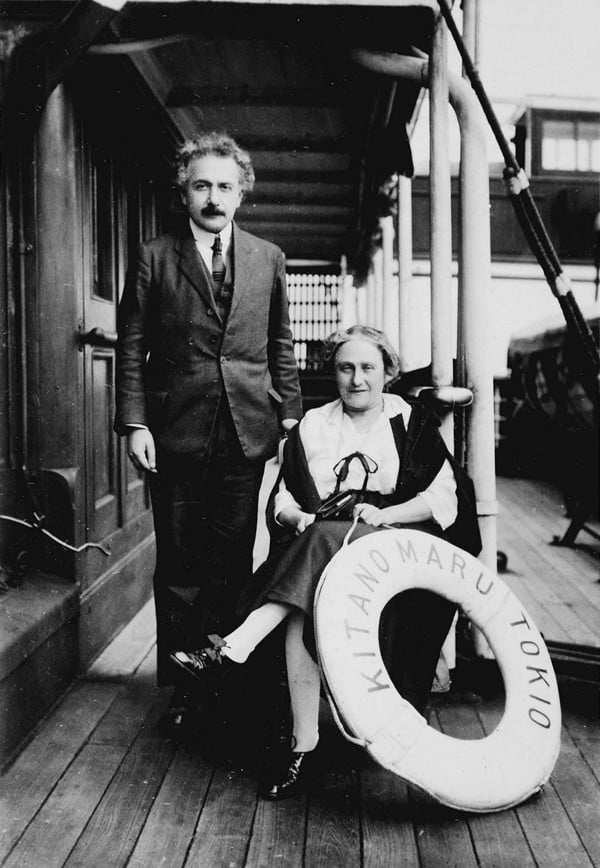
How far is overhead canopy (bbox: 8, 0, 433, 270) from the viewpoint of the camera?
2.54m

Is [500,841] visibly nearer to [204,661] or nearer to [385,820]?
[385,820]

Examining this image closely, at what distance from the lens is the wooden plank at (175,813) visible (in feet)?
5.84

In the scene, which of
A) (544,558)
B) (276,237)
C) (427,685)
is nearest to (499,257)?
(276,237)

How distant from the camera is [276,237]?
687 centimetres

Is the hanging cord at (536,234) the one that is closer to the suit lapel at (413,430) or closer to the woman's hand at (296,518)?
the suit lapel at (413,430)

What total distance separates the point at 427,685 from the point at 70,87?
2.15m

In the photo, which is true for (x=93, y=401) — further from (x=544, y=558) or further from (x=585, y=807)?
(x=544, y=558)

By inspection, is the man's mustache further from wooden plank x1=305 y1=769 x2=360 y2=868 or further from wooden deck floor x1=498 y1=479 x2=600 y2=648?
wooden deck floor x1=498 y1=479 x2=600 y2=648

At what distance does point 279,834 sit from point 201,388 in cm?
118

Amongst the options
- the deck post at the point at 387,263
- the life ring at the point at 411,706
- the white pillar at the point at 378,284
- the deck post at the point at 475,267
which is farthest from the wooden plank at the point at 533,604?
the white pillar at the point at 378,284

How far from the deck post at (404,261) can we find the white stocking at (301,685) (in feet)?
8.01

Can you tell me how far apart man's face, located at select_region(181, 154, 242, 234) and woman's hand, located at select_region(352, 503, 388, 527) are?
0.88 meters

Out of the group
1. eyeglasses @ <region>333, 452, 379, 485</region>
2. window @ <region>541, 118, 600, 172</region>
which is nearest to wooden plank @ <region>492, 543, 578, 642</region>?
eyeglasses @ <region>333, 452, 379, 485</region>

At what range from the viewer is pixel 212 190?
94.5 inches
